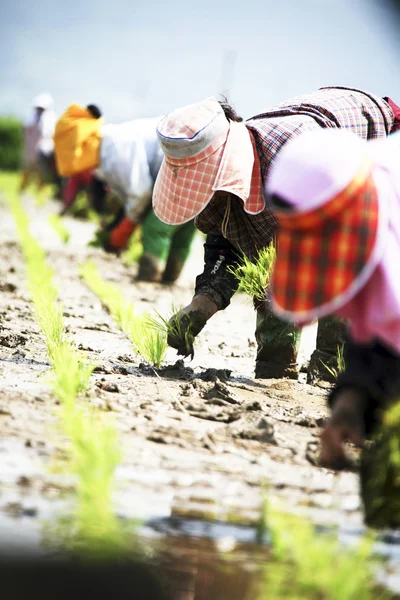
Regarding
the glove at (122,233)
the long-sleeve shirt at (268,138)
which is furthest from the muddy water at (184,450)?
the glove at (122,233)

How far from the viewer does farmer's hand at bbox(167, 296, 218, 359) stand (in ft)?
12.3

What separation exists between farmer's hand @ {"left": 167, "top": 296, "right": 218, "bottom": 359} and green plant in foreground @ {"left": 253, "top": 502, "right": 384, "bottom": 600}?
6.08 ft

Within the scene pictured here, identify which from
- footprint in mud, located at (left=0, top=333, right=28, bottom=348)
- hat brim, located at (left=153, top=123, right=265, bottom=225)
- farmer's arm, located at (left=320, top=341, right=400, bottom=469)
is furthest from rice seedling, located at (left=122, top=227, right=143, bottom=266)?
farmer's arm, located at (left=320, top=341, right=400, bottom=469)

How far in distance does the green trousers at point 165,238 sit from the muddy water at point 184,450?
2.32m

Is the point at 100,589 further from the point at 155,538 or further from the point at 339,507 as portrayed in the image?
the point at 339,507

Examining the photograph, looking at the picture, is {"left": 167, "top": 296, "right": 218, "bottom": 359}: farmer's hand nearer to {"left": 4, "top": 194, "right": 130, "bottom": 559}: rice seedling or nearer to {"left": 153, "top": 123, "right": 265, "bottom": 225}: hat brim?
{"left": 153, "top": 123, "right": 265, "bottom": 225}: hat brim

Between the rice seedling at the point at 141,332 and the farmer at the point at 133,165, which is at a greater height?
the farmer at the point at 133,165

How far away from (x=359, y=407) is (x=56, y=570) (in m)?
0.72

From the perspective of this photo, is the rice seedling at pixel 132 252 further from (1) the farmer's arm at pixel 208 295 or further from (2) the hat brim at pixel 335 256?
(2) the hat brim at pixel 335 256

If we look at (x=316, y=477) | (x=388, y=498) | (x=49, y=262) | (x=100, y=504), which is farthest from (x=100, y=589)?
(x=49, y=262)

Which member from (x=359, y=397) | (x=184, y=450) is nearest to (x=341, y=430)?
(x=359, y=397)

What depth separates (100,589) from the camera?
1.70 m

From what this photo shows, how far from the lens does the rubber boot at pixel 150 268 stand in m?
7.00

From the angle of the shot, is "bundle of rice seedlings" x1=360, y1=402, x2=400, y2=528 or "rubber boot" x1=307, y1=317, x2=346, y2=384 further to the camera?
"rubber boot" x1=307, y1=317, x2=346, y2=384
